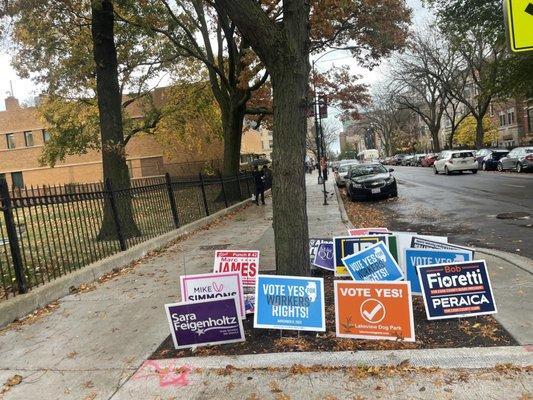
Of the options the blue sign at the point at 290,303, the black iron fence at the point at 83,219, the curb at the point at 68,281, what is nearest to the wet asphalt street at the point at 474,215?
the blue sign at the point at 290,303

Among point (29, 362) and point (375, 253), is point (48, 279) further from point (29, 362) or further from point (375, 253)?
point (375, 253)

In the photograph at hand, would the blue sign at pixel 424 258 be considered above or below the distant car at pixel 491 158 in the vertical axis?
above

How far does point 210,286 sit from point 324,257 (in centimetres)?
213

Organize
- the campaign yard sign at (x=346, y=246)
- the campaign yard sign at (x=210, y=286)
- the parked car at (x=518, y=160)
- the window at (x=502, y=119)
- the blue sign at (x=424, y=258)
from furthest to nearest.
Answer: the window at (x=502, y=119) → the parked car at (x=518, y=160) → the campaign yard sign at (x=346, y=246) → the blue sign at (x=424, y=258) → the campaign yard sign at (x=210, y=286)

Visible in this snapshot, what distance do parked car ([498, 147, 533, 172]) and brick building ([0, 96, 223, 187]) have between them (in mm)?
20930

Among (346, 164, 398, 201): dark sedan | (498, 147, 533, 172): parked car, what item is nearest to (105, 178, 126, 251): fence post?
(346, 164, 398, 201): dark sedan

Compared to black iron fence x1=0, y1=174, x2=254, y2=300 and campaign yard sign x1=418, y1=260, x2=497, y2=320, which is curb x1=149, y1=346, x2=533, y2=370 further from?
black iron fence x1=0, y1=174, x2=254, y2=300

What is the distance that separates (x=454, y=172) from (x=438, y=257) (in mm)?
28457

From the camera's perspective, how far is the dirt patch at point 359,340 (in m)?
4.04

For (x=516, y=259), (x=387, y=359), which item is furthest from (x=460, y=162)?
(x=387, y=359)

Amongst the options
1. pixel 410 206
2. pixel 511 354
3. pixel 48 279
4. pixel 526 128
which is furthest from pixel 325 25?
pixel 526 128

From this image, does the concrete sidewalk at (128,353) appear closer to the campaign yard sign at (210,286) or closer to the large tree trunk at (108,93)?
the campaign yard sign at (210,286)

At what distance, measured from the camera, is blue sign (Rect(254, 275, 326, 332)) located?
430 cm

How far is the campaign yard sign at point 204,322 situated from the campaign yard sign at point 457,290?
1.80m
